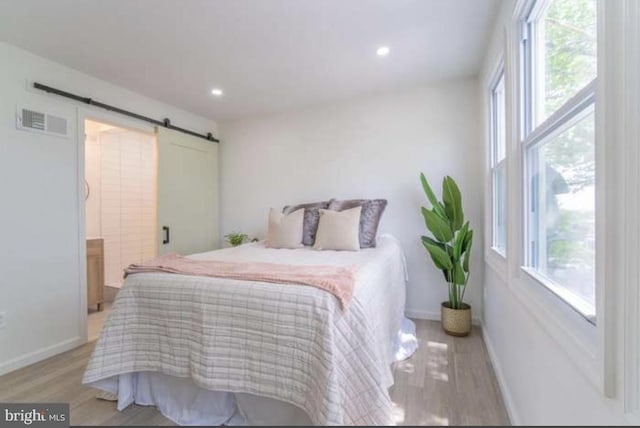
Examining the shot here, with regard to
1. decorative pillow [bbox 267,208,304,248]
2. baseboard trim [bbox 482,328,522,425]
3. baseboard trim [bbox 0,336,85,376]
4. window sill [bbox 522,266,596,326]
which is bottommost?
baseboard trim [bbox 0,336,85,376]

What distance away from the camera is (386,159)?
342 centimetres

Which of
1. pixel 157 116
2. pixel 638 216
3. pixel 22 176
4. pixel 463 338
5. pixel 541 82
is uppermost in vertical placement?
pixel 157 116

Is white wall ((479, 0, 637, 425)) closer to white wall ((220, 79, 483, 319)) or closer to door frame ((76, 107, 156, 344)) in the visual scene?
white wall ((220, 79, 483, 319))

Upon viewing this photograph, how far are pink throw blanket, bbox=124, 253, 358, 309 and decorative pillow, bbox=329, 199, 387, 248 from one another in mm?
1044

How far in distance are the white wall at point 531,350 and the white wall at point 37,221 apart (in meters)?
3.45

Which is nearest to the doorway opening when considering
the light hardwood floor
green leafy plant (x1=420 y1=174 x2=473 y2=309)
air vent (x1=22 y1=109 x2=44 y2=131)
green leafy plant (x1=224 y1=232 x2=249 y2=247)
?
green leafy plant (x1=224 y1=232 x2=249 y2=247)

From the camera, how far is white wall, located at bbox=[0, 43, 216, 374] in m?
2.29

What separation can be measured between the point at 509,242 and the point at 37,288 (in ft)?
11.6

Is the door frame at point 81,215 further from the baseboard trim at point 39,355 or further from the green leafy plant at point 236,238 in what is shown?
the green leafy plant at point 236,238

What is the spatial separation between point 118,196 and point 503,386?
4.84m

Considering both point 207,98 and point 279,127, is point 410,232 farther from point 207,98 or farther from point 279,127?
point 207,98

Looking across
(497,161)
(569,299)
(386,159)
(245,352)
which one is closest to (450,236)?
(497,161)

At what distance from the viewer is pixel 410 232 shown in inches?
131

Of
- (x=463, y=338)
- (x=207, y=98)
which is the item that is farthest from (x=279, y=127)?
(x=463, y=338)
